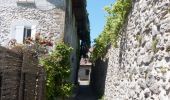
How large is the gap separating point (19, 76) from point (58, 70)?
24.4 feet

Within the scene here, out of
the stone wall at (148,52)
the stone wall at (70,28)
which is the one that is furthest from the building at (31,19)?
the stone wall at (148,52)

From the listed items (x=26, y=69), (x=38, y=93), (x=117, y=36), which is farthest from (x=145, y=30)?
(x=117, y=36)

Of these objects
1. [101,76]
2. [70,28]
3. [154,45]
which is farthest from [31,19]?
[154,45]

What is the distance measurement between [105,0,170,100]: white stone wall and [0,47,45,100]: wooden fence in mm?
2278

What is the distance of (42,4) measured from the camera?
1736 centimetres

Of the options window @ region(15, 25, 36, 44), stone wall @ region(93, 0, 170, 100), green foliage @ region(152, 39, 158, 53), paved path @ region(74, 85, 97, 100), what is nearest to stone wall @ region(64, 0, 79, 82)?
paved path @ region(74, 85, 97, 100)

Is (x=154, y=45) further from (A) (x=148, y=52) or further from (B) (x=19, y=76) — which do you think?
(B) (x=19, y=76)

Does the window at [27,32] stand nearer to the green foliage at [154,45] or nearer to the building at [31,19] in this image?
the building at [31,19]

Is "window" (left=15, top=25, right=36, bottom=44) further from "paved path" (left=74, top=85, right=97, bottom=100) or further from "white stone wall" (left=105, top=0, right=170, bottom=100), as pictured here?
"paved path" (left=74, top=85, right=97, bottom=100)

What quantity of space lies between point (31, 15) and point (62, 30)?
1.44 metres

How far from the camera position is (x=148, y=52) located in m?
7.82

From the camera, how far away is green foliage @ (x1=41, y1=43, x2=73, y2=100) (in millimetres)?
15453

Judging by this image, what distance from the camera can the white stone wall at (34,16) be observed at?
1700 cm

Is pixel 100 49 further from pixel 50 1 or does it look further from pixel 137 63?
pixel 137 63
